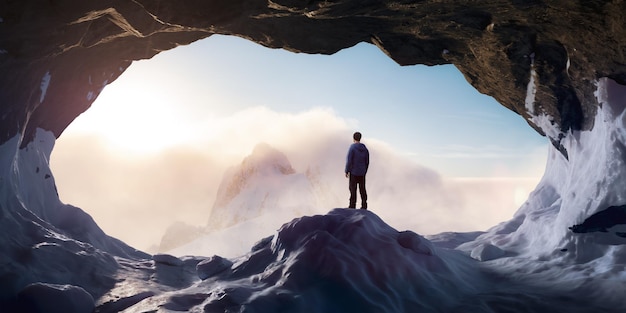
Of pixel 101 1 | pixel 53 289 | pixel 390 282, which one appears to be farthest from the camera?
pixel 101 1

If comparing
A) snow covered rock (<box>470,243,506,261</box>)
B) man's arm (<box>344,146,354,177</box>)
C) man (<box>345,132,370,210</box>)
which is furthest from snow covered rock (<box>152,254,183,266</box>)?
snow covered rock (<box>470,243,506,261</box>)

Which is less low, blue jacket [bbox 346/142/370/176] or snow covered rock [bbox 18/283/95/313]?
blue jacket [bbox 346/142/370/176]

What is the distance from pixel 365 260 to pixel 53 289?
4.75m

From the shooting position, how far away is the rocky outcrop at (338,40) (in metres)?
7.15

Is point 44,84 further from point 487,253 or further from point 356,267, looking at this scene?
point 487,253

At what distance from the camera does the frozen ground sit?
598 centimetres

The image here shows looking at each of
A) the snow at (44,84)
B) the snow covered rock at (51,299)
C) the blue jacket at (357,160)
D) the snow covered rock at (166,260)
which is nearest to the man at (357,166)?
the blue jacket at (357,160)

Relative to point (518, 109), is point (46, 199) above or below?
below

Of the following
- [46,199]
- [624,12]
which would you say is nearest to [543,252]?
[624,12]

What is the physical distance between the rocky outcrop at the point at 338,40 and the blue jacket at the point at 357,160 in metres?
2.71

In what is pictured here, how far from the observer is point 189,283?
8453mm

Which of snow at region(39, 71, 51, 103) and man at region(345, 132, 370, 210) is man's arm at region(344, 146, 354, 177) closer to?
man at region(345, 132, 370, 210)

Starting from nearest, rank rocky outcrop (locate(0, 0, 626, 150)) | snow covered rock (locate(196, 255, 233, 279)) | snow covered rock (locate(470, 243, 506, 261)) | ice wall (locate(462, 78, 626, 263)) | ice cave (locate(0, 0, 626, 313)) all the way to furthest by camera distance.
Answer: ice cave (locate(0, 0, 626, 313)) < rocky outcrop (locate(0, 0, 626, 150)) < ice wall (locate(462, 78, 626, 263)) < snow covered rock (locate(196, 255, 233, 279)) < snow covered rock (locate(470, 243, 506, 261))

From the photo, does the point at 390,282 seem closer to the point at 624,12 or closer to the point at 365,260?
the point at 365,260
